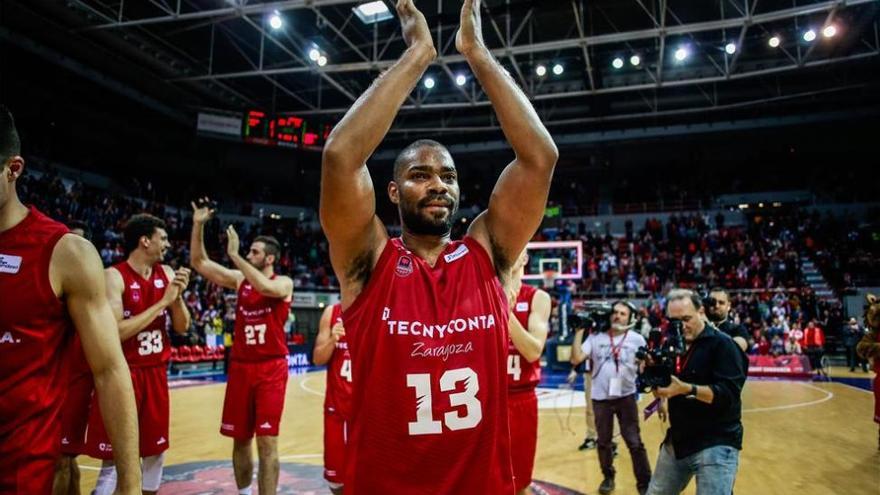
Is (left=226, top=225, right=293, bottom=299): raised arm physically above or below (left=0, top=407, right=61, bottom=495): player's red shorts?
above

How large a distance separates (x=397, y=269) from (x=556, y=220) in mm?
25182

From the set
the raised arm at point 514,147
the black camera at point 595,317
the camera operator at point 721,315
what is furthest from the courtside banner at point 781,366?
the raised arm at point 514,147

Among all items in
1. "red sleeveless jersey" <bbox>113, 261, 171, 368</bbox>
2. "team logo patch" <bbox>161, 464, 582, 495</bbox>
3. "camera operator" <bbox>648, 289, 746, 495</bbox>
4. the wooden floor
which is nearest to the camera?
"camera operator" <bbox>648, 289, 746, 495</bbox>

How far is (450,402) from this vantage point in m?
2.02

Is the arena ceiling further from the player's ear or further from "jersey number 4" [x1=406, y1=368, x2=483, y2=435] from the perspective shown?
"jersey number 4" [x1=406, y1=368, x2=483, y2=435]

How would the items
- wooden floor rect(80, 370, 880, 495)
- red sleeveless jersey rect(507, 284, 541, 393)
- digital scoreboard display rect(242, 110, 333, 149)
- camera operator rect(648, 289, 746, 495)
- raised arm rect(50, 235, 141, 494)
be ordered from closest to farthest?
raised arm rect(50, 235, 141, 494), camera operator rect(648, 289, 746, 495), red sleeveless jersey rect(507, 284, 541, 393), wooden floor rect(80, 370, 880, 495), digital scoreboard display rect(242, 110, 333, 149)

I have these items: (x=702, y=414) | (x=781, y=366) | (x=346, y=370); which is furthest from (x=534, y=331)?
(x=781, y=366)

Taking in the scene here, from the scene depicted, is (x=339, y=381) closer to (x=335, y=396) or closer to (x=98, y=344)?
(x=335, y=396)

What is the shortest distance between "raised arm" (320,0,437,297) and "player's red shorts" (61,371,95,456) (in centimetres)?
287

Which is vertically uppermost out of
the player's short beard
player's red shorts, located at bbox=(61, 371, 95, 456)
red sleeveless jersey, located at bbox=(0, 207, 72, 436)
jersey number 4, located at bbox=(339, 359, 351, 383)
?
the player's short beard

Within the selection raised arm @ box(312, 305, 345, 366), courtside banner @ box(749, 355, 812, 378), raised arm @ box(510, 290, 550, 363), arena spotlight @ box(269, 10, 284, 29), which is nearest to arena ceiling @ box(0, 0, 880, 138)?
arena spotlight @ box(269, 10, 284, 29)

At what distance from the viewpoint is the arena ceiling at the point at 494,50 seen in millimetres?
16391

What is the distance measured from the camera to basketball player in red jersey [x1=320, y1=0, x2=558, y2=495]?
1978 millimetres

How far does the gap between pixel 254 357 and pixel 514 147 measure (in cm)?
380
